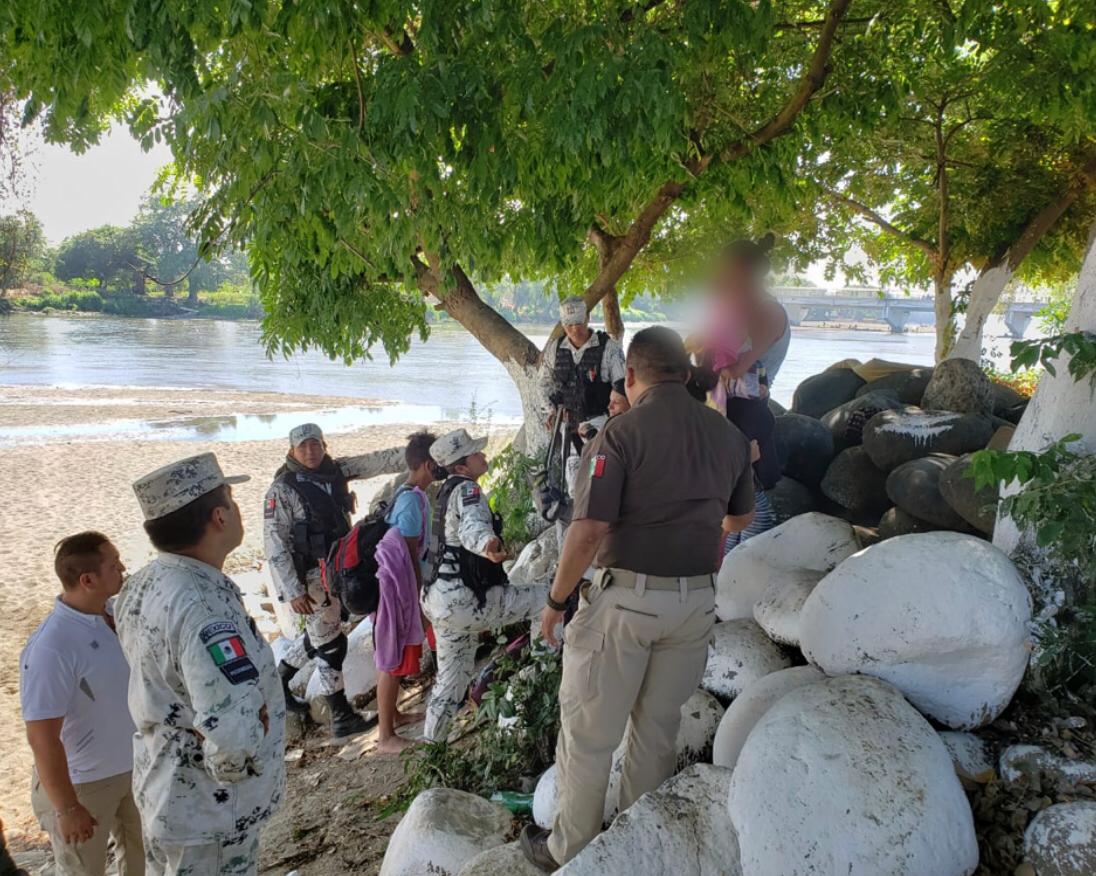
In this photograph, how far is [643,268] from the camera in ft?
36.2

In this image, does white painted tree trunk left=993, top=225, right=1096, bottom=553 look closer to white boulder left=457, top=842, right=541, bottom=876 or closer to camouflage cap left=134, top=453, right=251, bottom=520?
white boulder left=457, top=842, right=541, bottom=876

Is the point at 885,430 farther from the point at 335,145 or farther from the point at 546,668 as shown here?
the point at 335,145

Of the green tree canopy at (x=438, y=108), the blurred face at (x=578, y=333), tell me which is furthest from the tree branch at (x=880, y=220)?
the blurred face at (x=578, y=333)

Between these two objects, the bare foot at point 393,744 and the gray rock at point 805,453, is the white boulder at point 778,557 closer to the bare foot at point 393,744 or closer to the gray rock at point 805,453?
the gray rock at point 805,453

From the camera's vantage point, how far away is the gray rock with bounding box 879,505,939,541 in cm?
494

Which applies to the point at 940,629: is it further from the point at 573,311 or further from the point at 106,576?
the point at 573,311

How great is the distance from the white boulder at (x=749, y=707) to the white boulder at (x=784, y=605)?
35 cm

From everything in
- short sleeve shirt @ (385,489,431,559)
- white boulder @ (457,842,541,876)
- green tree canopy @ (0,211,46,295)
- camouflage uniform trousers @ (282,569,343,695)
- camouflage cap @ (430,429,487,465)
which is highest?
green tree canopy @ (0,211,46,295)

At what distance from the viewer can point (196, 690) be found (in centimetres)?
227

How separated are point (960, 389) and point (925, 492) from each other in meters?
2.23

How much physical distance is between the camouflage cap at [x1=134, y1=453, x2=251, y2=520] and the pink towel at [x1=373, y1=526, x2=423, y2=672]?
2.11 meters

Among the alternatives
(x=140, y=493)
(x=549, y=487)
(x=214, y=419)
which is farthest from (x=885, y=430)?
(x=214, y=419)

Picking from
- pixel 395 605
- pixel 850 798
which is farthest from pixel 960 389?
pixel 850 798

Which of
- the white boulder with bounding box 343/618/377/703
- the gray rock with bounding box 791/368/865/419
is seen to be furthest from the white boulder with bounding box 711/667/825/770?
the gray rock with bounding box 791/368/865/419
